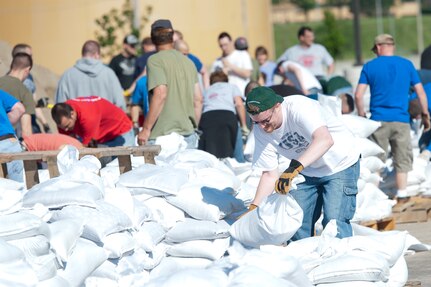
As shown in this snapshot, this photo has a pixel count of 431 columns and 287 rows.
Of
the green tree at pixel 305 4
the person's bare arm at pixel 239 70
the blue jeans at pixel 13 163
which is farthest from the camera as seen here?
the green tree at pixel 305 4

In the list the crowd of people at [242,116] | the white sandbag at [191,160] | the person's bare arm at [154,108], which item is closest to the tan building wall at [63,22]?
the crowd of people at [242,116]

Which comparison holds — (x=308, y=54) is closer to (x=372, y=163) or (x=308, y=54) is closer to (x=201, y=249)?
(x=372, y=163)

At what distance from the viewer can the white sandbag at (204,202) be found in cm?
811

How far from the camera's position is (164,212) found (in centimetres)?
819

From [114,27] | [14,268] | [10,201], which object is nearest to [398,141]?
[10,201]

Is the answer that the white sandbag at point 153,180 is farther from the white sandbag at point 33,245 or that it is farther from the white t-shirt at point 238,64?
the white t-shirt at point 238,64

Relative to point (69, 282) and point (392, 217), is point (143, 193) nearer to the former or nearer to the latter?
point (69, 282)

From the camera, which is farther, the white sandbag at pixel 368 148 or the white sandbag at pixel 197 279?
the white sandbag at pixel 368 148

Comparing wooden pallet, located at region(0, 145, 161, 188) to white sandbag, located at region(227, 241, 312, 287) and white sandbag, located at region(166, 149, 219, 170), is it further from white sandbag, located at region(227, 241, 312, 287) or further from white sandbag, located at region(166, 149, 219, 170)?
white sandbag, located at region(227, 241, 312, 287)

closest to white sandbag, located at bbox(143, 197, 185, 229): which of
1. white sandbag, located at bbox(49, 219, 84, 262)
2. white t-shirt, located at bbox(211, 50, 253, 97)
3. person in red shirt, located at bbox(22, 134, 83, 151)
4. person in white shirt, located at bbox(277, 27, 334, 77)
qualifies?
white sandbag, located at bbox(49, 219, 84, 262)

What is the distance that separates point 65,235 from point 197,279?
41.8 inches

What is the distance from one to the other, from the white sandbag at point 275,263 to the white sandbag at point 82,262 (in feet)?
3.00

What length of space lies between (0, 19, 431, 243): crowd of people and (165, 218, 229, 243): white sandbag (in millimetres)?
472

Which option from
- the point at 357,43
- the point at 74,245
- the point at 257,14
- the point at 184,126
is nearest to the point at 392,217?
the point at 184,126
